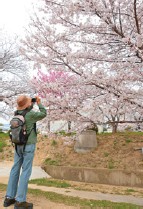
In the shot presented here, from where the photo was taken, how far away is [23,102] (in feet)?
16.0

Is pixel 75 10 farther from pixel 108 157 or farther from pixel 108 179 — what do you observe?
pixel 108 157

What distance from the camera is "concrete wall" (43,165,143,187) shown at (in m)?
11.2

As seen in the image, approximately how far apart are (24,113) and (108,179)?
747cm

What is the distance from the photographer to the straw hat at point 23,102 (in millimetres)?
4832

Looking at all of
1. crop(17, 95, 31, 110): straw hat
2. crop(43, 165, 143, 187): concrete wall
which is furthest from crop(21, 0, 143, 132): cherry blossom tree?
crop(43, 165, 143, 187): concrete wall

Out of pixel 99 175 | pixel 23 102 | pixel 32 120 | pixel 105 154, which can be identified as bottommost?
pixel 99 175

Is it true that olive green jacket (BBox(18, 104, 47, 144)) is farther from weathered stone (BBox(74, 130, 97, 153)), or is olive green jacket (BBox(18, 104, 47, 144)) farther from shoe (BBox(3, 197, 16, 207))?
weathered stone (BBox(74, 130, 97, 153))

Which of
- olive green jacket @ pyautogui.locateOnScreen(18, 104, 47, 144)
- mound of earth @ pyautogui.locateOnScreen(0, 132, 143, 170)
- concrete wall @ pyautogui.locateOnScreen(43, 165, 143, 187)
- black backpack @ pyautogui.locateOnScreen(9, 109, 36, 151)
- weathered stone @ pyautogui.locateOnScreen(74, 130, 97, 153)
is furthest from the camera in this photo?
weathered stone @ pyautogui.locateOnScreen(74, 130, 97, 153)

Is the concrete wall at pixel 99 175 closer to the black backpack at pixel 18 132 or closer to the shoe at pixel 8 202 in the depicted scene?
the shoe at pixel 8 202

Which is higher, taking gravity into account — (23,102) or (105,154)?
(23,102)

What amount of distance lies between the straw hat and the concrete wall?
23.7ft

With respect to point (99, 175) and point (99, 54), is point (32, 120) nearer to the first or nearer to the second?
point (99, 54)

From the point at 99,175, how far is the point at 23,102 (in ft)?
25.1

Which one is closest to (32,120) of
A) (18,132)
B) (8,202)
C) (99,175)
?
(18,132)
